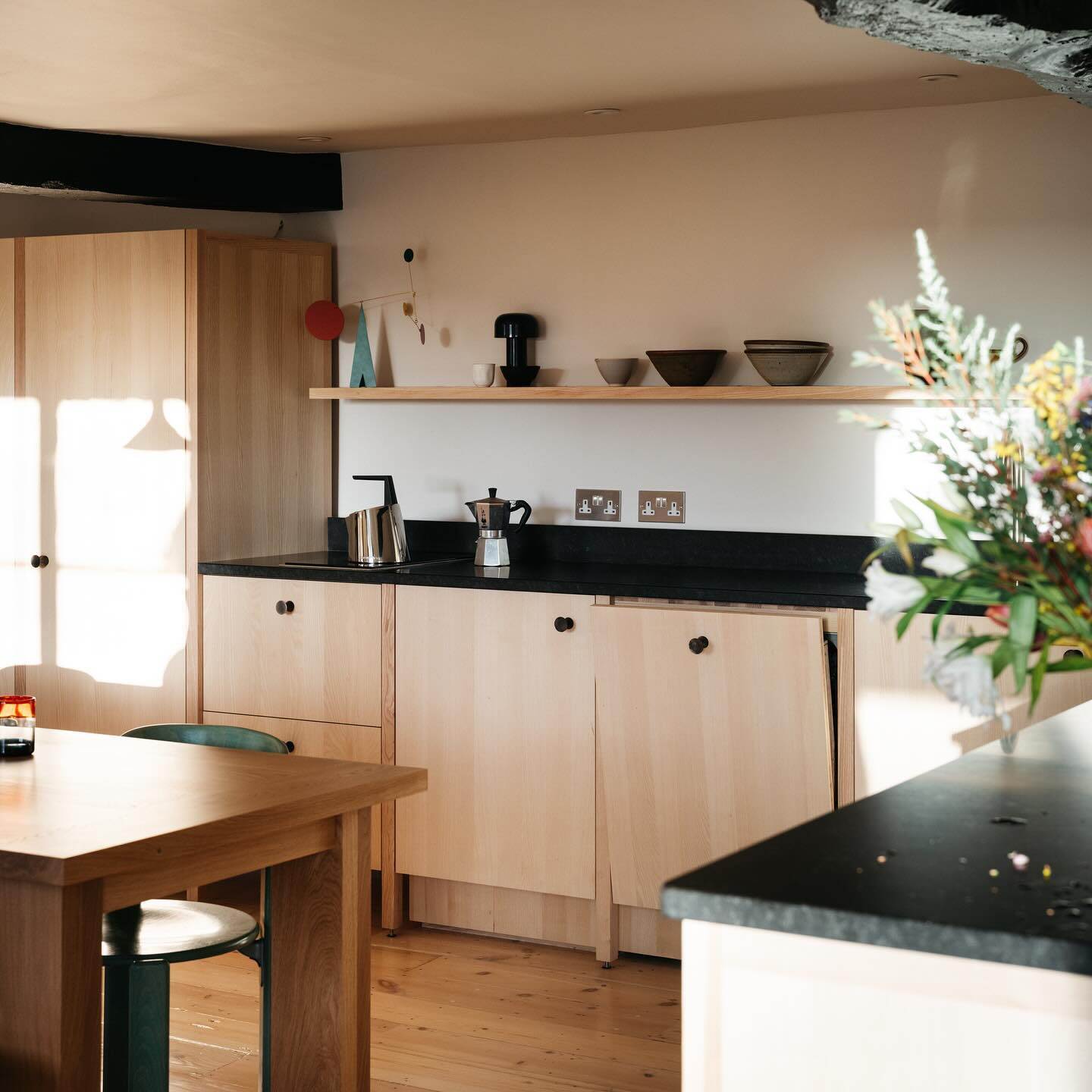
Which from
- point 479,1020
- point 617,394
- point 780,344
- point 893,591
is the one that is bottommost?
point 479,1020

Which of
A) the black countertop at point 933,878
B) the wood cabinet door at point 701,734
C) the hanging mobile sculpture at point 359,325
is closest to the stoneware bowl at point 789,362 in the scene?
the wood cabinet door at point 701,734

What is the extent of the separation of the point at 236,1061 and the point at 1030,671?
2505mm

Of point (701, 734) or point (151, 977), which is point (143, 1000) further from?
point (701, 734)

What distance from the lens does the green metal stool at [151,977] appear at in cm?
237

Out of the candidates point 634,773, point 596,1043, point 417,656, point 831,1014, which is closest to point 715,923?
point 831,1014

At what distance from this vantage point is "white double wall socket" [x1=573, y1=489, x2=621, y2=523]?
14.4 feet

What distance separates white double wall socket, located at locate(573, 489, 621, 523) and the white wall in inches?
1.1

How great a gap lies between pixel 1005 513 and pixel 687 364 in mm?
2909

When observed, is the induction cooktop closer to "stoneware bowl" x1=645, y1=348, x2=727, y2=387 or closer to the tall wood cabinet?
the tall wood cabinet

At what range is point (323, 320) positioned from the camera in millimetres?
4629

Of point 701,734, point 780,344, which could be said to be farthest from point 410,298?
point 701,734

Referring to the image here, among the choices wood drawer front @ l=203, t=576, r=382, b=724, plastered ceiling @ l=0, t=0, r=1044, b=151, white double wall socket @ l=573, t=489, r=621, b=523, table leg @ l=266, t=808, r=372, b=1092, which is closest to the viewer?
table leg @ l=266, t=808, r=372, b=1092

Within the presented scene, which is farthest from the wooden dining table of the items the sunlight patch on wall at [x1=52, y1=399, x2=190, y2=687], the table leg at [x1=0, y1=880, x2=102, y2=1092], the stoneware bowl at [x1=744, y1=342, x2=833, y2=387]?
the stoneware bowl at [x1=744, y1=342, x2=833, y2=387]

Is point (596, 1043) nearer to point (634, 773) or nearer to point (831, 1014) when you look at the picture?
point (634, 773)
